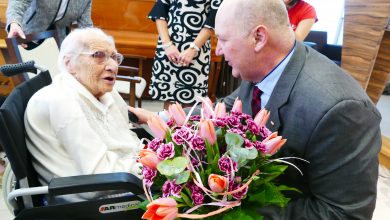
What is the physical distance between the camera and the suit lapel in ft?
3.34

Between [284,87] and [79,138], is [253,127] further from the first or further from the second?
[79,138]

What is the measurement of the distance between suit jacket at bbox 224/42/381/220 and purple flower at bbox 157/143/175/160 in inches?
13.8

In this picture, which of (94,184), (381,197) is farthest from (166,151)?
(381,197)

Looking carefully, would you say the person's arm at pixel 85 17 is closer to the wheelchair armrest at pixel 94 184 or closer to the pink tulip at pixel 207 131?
the wheelchair armrest at pixel 94 184

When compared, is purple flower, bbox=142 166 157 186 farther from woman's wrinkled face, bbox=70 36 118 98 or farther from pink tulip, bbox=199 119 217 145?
woman's wrinkled face, bbox=70 36 118 98

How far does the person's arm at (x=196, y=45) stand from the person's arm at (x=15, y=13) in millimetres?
990

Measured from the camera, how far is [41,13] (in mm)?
2100

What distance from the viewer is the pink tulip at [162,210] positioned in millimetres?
610

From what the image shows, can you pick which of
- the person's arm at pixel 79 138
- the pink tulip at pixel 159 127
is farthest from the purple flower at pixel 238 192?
the person's arm at pixel 79 138

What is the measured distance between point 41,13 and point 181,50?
3.20ft

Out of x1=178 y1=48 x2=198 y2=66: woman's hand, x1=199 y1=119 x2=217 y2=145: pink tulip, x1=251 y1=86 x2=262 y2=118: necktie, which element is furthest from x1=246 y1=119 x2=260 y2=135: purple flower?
x1=178 y1=48 x2=198 y2=66: woman's hand

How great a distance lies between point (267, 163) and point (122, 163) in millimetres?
750

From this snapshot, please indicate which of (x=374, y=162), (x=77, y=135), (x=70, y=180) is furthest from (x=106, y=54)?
(x=374, y=162)

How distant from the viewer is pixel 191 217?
0.63 m
